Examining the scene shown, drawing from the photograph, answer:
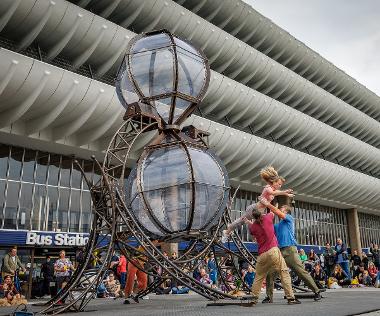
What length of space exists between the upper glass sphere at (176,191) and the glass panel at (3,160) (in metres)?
16.2

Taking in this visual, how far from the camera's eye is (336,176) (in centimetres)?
3588

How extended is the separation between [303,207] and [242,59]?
16.2m

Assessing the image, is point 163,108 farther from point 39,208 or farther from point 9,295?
point 39,208

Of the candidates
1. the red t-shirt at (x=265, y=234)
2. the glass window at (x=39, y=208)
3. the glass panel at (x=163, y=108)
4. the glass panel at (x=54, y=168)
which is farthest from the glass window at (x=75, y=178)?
the red t-shirt at (x=265, y=234)

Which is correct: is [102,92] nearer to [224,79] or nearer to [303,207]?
[224,79]

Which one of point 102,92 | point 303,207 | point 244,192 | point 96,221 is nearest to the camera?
point 96,221

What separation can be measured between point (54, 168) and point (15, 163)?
7.28ft

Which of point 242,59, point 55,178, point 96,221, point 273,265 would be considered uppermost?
point 242,59

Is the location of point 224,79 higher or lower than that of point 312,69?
lower

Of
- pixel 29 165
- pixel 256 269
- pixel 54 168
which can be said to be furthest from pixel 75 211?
pixel 256 269

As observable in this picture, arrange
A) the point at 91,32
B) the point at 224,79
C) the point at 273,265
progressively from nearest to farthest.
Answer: the point at 273,265 < the point at 91,32 < the point at 224,79

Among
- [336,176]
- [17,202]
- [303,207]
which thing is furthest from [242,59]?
[17,202]

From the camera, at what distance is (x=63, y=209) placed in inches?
907

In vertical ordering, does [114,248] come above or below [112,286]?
above
